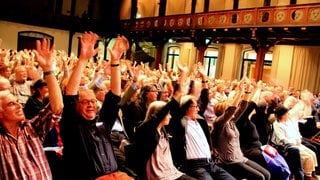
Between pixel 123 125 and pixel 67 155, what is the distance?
59.1 inches

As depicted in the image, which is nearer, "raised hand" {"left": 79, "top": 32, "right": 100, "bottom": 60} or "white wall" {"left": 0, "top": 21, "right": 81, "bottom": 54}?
"raised hand" {"left": 79, "top": 32, "right": 100, "bottom": 60}

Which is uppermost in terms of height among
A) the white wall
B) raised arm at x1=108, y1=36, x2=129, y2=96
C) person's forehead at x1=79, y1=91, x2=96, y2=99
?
the white wall

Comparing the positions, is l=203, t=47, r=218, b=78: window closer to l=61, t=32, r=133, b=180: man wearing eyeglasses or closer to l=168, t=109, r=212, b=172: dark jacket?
l=168, t=109, r=212, b=172: dark jacket

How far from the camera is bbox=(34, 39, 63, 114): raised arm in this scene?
2570 millimetres

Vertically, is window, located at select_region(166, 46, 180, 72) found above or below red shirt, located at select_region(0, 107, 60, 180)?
above

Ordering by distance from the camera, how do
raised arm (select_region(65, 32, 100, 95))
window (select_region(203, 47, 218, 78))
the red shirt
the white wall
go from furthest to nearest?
the white wall → window (select_region(203, 47, 218, 78)) → raised arm (select_region(65, 32, 100, 95)) → the red shirt

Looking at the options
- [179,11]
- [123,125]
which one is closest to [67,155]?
[123,125]

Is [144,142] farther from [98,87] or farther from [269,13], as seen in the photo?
[269,13]

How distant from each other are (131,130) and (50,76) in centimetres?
169

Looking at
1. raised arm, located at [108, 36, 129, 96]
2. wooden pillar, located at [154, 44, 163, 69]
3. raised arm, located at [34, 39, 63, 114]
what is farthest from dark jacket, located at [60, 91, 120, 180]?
wooden pillar, located at [154, 44, 163, 69]

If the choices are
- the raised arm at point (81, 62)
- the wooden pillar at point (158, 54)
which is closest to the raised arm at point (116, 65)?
the raised arm at point (81, 62)

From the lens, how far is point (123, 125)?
13.9 ft

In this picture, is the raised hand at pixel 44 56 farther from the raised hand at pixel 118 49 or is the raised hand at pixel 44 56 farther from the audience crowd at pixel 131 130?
the raised hand at pixel 118 49

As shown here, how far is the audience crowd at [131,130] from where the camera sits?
8.38 feet
